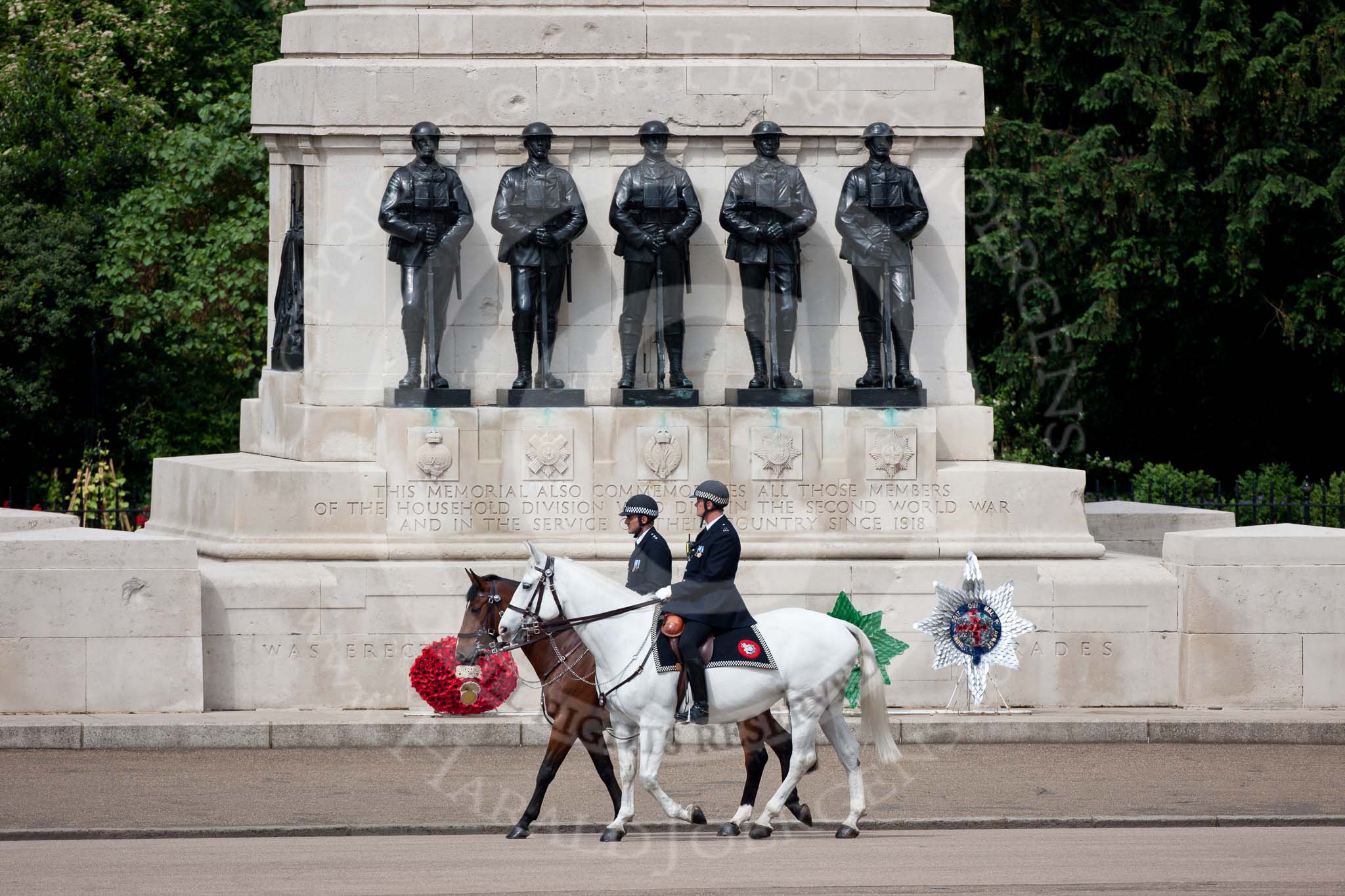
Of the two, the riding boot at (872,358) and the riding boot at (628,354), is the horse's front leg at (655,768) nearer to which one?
the riding boot at (628,354)

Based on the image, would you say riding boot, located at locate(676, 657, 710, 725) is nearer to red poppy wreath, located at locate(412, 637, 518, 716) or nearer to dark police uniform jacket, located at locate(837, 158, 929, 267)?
red poppy wreath, located at locate(412, 637, 518, 716)

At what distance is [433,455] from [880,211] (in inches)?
187

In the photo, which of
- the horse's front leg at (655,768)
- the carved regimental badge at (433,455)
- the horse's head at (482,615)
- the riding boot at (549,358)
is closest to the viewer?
the horse's front leg at (655,768)

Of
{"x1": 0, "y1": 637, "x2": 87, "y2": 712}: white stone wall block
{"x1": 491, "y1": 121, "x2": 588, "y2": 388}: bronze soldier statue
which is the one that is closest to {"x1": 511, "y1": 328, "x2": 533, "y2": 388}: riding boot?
{"x1": 491, "y1": 121, "x2": 588, "y2": 388}: bronze soldier statue

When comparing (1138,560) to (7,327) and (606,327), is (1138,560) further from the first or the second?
(7,327)

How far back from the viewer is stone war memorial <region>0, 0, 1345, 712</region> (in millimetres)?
19484

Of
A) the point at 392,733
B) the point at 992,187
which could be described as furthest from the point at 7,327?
the point at 392,733

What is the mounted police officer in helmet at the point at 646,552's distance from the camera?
51.0 ft

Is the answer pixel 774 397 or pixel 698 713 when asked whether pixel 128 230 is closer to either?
pixel 774 397

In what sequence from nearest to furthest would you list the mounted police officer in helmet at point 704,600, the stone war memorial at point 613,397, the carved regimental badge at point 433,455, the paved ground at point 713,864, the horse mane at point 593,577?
the paved ground at point 713,864, the mounted police officer in helmet at point 704,600, the horse mane at point 593,577, the stone war memorial at point 613,397, the carved regimental badge at point 433,455

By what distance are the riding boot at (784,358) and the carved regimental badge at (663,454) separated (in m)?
1.29

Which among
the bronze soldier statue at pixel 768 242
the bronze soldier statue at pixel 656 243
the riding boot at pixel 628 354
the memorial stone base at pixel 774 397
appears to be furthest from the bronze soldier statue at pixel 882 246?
the riding boot at pixel 628 354

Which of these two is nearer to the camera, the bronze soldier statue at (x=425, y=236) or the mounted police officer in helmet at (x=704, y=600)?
the mounted police officer in helmet at (x=704, y=600)

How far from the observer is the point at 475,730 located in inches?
730
